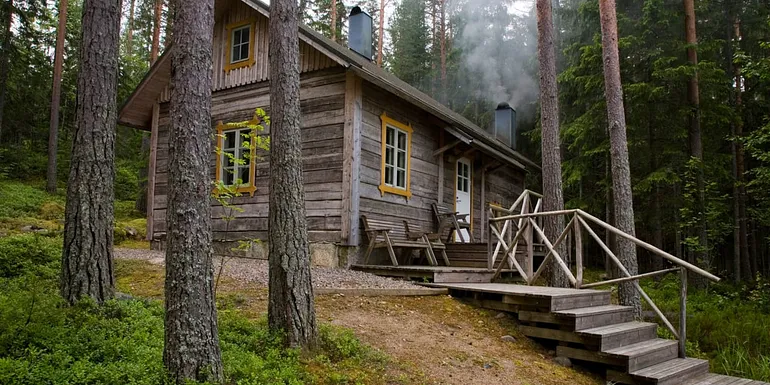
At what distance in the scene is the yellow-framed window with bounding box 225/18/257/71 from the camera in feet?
37.0

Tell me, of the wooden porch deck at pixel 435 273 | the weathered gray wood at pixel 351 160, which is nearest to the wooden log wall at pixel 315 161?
the weathered gray wood at pixel 351 160

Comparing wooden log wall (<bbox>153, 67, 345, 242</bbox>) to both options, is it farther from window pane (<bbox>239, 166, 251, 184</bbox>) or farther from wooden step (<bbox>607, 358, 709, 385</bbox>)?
wooden step (<bbox>607, 358, 709, 385</bbox>)

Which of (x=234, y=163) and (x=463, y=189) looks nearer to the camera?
(x=234, y=163)

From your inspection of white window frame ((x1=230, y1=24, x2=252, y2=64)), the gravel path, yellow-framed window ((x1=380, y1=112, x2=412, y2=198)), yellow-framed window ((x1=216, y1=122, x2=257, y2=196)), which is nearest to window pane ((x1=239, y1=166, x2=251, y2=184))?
yellow-framed window ((x1=216, y1=122, x2=257, y2=196))

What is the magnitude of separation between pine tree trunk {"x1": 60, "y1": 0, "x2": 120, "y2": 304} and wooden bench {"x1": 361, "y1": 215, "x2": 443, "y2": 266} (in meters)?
5.23

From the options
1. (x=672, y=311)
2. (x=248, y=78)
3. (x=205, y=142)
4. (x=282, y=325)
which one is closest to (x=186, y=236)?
(x=205, y=142)

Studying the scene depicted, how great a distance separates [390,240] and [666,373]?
205 inches

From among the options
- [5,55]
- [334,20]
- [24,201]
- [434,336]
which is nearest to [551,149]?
[434,336]

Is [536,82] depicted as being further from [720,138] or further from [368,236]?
[368,236]

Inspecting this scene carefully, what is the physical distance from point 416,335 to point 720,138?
504 inches

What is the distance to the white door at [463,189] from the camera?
13.4m

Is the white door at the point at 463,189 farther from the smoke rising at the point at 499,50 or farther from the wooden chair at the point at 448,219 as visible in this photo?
the smoke rising at the point at 499,50

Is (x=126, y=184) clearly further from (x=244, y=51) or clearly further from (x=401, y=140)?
(x=401, y=140)

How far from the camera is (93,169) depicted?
184 inches
